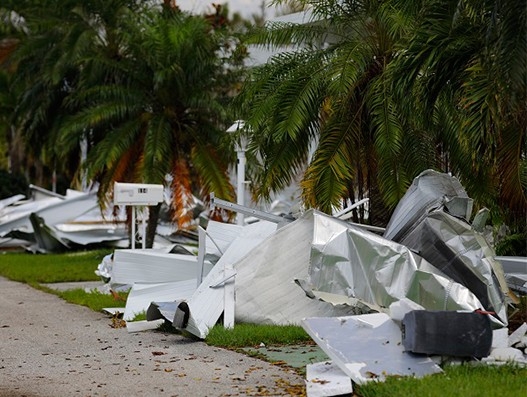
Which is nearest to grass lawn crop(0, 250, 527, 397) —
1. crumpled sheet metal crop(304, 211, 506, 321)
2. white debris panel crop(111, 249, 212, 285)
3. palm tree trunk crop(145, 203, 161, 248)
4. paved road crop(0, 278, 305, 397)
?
white debris panel crop(111, 249, 212, 285)

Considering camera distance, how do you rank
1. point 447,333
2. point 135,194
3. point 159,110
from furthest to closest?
point 159,110 → point 135,194 → point 447,333

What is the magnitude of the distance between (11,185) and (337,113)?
78.9ft

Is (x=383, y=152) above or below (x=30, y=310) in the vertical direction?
above

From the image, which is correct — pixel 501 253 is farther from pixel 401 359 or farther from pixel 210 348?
pixel 401 359

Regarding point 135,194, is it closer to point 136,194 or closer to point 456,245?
point 136,194

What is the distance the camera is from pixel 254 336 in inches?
401

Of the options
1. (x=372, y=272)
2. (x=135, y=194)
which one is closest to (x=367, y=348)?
(x=372, y=272)

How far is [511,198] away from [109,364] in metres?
4.69

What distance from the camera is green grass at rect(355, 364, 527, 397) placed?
6875mm

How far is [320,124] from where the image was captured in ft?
43.8

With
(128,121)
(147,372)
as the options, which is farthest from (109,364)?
(128,121)

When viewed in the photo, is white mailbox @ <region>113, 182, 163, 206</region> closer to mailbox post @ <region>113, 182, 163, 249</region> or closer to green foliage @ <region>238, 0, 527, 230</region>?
mailbox post @ <region>113, 182, 163, 249</region>

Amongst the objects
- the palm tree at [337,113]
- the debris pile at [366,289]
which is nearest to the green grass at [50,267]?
the debris pile at [366,289]

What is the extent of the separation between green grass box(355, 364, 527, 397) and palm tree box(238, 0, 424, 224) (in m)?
4.81
